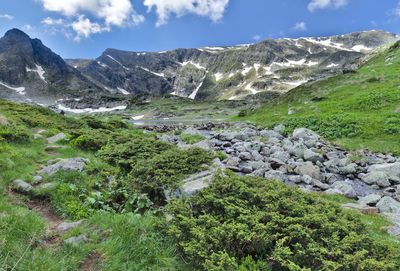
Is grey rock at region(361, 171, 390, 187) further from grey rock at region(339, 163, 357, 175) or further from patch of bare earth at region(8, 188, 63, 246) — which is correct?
patch of bare earth at region(8, 188, 63, 246)

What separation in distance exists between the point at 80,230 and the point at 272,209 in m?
4.98

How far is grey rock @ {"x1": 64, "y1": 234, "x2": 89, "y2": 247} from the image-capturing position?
4.14 meters

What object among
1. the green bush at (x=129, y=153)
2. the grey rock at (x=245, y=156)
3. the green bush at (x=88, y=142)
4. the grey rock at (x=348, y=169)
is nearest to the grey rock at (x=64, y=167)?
the green bush at (x=129, y=153)

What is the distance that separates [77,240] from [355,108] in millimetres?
28270

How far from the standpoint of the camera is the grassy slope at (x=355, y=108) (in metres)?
16.2

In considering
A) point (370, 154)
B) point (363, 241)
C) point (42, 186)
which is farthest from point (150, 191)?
point (370, 154)

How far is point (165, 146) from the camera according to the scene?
11.7m

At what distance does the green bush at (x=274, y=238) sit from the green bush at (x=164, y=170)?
2.31 meters

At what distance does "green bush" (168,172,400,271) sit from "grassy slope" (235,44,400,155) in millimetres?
14499

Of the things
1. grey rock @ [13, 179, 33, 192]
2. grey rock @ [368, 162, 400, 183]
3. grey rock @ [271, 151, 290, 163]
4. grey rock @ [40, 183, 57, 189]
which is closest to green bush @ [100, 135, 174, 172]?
grey rock @ [40, 183, 57, 189]

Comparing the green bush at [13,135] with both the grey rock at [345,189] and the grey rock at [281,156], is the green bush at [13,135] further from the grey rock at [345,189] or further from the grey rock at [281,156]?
the grey rock at [345,189]

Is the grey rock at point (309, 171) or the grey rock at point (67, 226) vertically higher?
the grey rock at point (309, 171)

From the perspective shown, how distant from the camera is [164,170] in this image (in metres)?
7.93

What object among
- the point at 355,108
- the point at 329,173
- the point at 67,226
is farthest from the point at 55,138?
the point at 355,108
